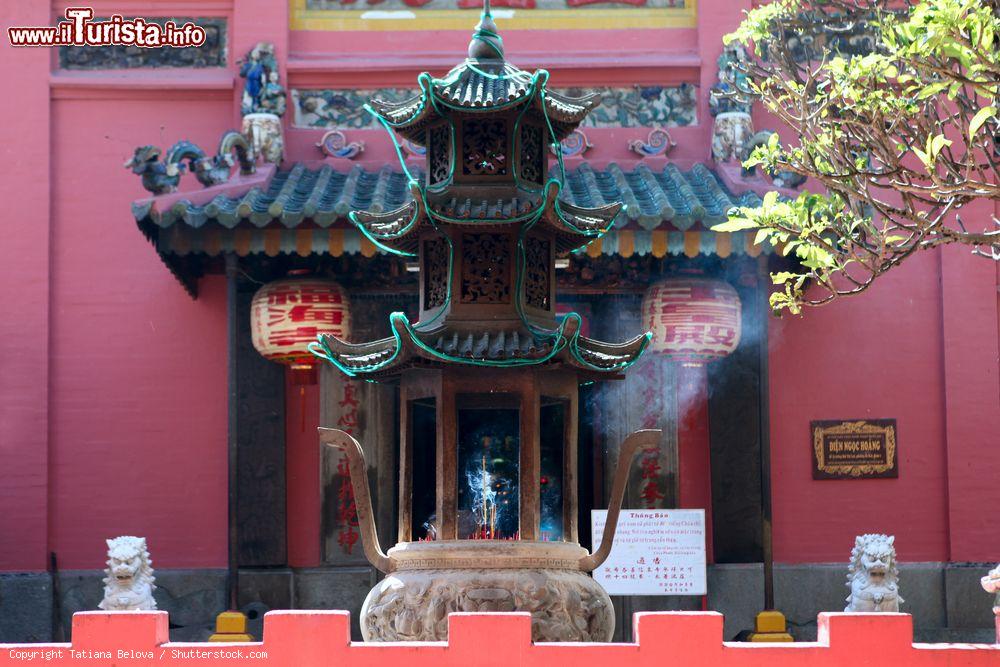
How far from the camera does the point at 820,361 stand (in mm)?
12688

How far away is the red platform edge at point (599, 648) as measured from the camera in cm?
687

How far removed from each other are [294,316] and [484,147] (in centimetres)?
363

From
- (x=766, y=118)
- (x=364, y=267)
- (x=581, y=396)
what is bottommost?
(x=581, y=396)

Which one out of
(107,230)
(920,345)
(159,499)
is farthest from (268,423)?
(920,345)

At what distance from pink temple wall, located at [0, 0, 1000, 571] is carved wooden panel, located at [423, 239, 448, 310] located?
4.33m

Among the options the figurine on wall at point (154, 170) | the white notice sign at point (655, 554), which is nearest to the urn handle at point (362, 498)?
the white notice sign at point (655, 554)

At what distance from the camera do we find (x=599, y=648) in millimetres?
6891

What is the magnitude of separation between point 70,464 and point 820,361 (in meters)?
6.05

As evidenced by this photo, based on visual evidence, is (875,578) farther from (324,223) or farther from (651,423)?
(324,223)

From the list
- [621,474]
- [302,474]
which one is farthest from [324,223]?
[621,474]

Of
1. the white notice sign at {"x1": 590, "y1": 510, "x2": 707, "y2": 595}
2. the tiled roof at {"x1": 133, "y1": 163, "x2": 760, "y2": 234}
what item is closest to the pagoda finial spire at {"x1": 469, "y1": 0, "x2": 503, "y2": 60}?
the tiled roof at {"x1": 133, "y1": 163, "x2": 760, "y2": 234}

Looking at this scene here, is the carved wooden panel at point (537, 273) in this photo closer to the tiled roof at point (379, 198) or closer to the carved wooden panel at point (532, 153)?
the carved wooden panel at point (532, 153)


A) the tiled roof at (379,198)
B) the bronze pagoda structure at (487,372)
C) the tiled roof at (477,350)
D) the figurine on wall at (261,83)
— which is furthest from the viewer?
the figurine on wall at (261,83)

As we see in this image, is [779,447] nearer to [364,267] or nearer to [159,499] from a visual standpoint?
[364,267]
